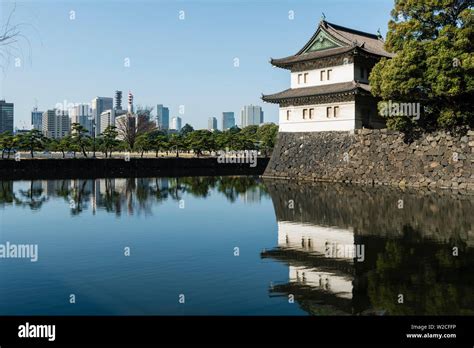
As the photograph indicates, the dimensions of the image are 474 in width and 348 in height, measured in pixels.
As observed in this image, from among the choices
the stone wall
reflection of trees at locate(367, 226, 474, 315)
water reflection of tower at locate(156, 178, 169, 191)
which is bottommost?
reflection of trees at locate(367, 226, 474, 315)

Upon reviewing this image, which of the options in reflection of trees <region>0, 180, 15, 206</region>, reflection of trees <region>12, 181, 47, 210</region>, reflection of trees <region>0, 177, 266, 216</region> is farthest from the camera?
reflection of trees <region>0, 180, 15, 206</region>

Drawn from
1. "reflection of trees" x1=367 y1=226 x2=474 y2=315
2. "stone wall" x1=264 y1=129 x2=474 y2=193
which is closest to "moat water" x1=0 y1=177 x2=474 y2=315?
"reflection of trees" x1=367 y1=226 x2=474 y2=315

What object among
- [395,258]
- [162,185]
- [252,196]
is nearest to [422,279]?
[395,258]

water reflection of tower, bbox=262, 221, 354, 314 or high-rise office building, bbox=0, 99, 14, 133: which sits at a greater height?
high-rise office building, bbox=0, 99, 14, 133

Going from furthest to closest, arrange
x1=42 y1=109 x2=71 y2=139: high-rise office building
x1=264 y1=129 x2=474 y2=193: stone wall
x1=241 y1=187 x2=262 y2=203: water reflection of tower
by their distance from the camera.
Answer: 1. x1=42 y1=109 x2=71 y2=139: high-rise office building
2. x1=264 y1=129 x2=474 y2=193: stone wall
3. x1=241 y1=187 x2=262 y2=203: water reflection of tower

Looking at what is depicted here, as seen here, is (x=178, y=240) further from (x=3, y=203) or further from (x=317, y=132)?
(x=317, y=132)

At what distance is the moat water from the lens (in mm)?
8766

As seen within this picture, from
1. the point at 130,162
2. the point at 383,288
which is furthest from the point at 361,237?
the point at 130,162

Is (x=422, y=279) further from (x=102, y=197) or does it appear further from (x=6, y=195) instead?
(x=6, y=195)

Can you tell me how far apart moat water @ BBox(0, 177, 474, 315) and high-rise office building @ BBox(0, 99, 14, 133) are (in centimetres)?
13714

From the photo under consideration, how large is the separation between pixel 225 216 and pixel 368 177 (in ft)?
70.9

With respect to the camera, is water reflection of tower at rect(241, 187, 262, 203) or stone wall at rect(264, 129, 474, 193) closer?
water reflection of tower at rect(241, 187, 262, 203)

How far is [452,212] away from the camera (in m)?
21.2

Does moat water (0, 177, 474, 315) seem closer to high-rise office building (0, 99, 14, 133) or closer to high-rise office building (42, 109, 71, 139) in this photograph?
high-rise office building (0, 99, 14, 133)
